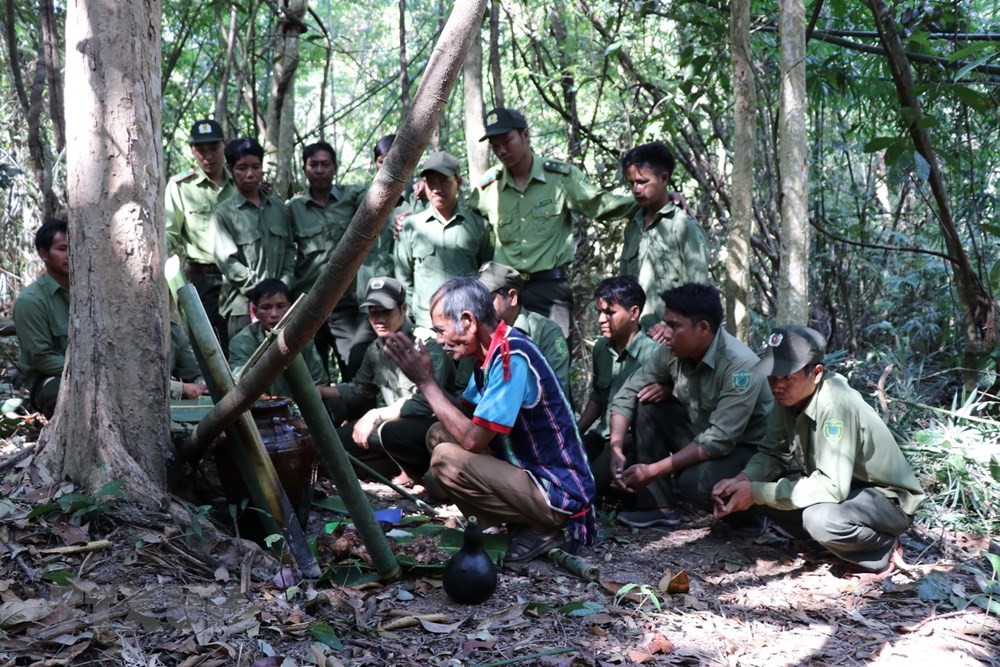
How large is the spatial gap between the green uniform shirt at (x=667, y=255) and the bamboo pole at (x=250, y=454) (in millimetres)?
2752

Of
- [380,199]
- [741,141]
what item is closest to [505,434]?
[380,199]

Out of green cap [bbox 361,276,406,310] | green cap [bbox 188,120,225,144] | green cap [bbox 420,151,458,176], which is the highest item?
green cap [bbox 188,120,225,144]

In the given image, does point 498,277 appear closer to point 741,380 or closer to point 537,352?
point 537,352

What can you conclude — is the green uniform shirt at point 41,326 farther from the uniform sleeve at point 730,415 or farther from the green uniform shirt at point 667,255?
→ the uniform sleeve at point 730,415

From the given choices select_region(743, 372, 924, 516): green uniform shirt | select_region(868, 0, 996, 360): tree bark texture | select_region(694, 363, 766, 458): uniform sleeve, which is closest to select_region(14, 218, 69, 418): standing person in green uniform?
select_region(694, 363, 766, 458): uniform sleeve

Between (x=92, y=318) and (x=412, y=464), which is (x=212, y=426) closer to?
(x=92, y=318)

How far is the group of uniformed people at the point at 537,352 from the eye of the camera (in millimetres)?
4316

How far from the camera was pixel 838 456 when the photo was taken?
4.25m

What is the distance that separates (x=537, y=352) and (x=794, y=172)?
6.29 ft

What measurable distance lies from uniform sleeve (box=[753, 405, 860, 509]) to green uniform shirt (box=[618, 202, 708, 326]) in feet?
5.66

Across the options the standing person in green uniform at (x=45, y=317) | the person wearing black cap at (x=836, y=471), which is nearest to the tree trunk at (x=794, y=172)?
the person wearing black cap at (x=836, y=471)

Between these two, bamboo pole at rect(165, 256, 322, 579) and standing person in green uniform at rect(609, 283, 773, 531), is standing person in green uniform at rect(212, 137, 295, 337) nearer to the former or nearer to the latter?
bamboo pole at rect(165, 256, 322, 579)

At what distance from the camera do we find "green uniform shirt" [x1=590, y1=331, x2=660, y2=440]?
5602 mm

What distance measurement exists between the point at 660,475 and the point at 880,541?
1138 mm
